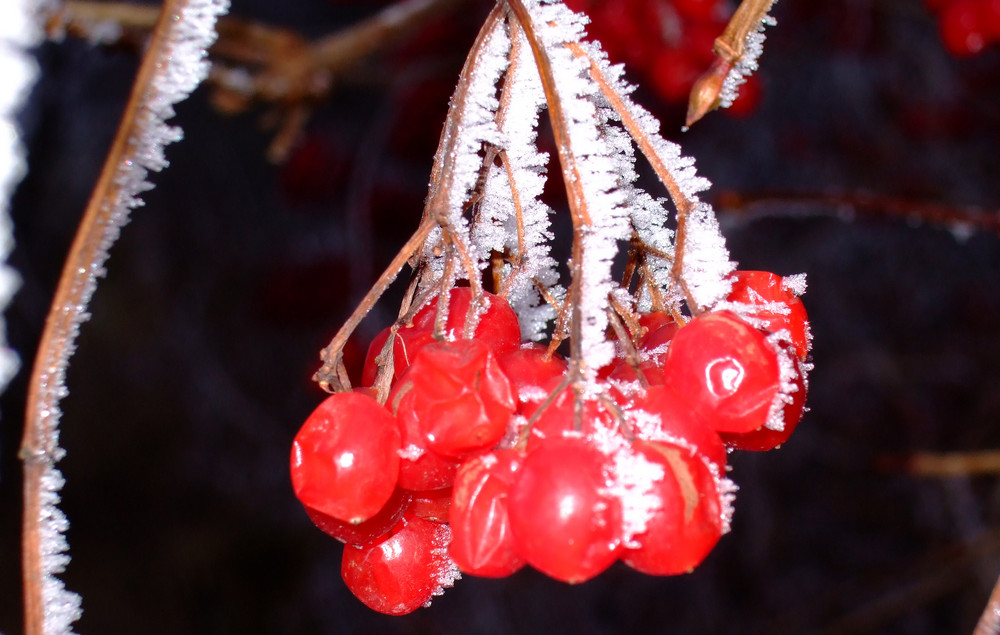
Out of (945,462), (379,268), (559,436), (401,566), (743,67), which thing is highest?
(743,67)

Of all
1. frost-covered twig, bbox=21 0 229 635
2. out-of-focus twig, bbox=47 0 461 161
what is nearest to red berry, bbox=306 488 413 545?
frost-covered twig, bbox=21 0 229 635

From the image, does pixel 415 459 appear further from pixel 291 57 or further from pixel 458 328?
pixel 291 57

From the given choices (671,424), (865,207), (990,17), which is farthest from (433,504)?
(990,17)

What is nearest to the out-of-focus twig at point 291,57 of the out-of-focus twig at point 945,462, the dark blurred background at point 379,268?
the dark blurred background at point 379,268

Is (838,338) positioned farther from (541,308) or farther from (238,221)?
(541,308)

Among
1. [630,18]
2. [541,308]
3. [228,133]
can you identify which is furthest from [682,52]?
[228,133]

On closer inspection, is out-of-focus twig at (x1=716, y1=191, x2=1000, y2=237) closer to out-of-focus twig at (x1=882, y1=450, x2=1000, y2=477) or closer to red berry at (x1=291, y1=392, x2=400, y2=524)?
red berry at (x1=291, y1=392, x2=400, y2=524)
